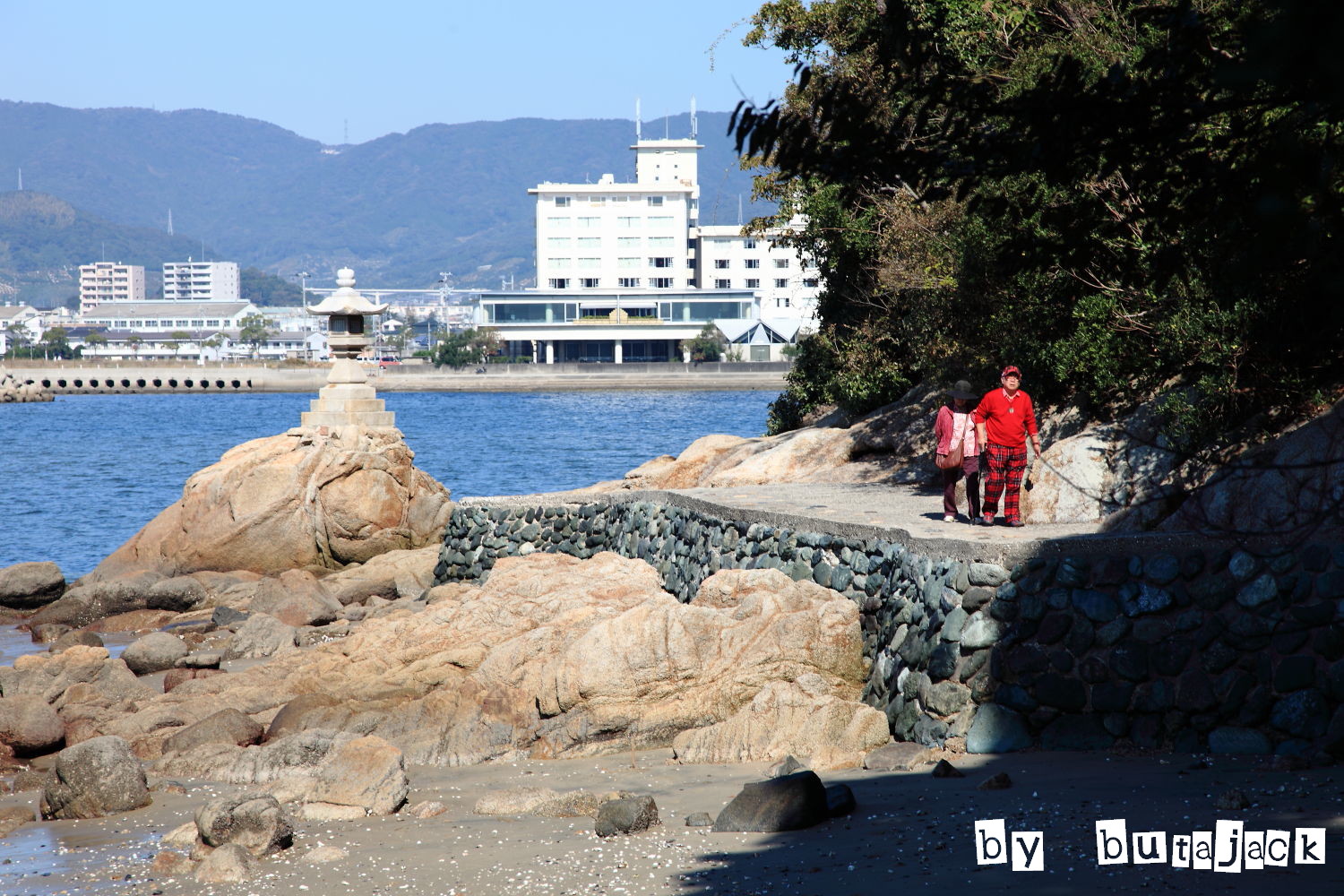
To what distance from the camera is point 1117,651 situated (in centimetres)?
1006

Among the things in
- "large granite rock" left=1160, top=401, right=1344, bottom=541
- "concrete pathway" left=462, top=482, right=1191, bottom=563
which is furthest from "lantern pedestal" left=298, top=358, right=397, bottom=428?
"large granite rock" left=1160, top=401, right=1344, bottom=541

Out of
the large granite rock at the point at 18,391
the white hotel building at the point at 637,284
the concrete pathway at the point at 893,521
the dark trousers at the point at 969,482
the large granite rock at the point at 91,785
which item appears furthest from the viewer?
the white hotel building at the point at 637,284

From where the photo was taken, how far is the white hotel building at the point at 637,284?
116m

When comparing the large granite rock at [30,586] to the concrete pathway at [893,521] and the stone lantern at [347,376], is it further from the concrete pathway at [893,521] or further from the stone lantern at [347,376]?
the concrete pathway at [893,521]

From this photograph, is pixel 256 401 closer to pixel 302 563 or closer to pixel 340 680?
pixel 302 563

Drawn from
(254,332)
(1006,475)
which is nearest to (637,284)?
(254,332)

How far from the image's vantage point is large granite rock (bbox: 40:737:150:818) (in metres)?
10.0

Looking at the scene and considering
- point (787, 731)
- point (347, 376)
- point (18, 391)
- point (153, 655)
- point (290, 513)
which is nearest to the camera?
point (787, 731)

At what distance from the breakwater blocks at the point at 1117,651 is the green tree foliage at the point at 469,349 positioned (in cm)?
10610

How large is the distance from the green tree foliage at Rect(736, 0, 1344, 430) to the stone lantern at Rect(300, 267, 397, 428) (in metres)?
8.73

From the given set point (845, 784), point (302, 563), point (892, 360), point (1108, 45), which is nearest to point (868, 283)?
point (892, 360)

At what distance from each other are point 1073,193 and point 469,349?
363ft

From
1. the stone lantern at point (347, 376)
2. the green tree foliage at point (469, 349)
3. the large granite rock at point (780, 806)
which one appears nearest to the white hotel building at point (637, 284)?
the green tree foliage at point (469, 349)

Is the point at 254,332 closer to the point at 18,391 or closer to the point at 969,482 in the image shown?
the point at 18,391
